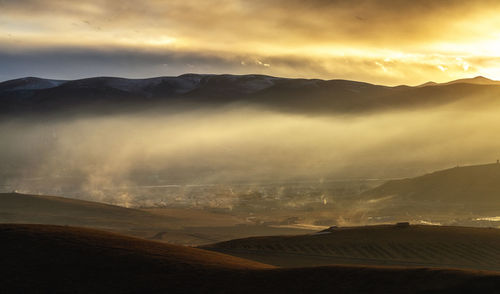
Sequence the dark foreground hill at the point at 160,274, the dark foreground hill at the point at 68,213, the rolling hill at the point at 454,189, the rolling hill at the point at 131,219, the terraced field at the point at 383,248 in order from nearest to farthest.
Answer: the dark foreground hill at the point at 160,274 < the terraced field at the point at 383,248 < the rolling hill at the point at 131,219 < the dark foreground hill at the point at 68,213 < the rolling hill at the point at 454,189

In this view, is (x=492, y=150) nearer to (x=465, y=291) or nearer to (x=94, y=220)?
(x=94, y=220)

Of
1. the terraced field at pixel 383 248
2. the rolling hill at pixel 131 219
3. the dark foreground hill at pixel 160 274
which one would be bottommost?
the rolling hill at pixel 131 219

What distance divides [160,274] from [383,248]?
2280cm

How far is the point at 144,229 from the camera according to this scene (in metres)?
82.5

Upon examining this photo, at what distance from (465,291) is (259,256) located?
2250 centimetres

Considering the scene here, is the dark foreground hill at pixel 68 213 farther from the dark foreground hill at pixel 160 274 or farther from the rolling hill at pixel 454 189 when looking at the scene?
the dark foreground hill at pixel 160 274

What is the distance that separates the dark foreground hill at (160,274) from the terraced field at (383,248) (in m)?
12.4

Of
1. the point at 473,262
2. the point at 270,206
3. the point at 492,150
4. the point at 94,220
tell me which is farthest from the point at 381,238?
the point at 492,150

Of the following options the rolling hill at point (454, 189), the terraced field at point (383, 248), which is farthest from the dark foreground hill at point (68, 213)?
the terraced field at point (383, 248)

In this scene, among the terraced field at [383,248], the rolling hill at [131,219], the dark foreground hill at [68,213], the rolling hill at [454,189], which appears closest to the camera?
the terraced field at [383,248]

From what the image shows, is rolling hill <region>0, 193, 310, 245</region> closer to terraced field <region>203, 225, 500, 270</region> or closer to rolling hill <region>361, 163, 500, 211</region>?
terraced field <region>203, 225, 500, 270</region>

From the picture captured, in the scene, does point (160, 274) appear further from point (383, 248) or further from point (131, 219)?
point (131, 219)

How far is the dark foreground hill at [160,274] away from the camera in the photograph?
17.1 m

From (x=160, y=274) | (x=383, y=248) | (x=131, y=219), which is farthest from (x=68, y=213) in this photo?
(x=160, y=274)
